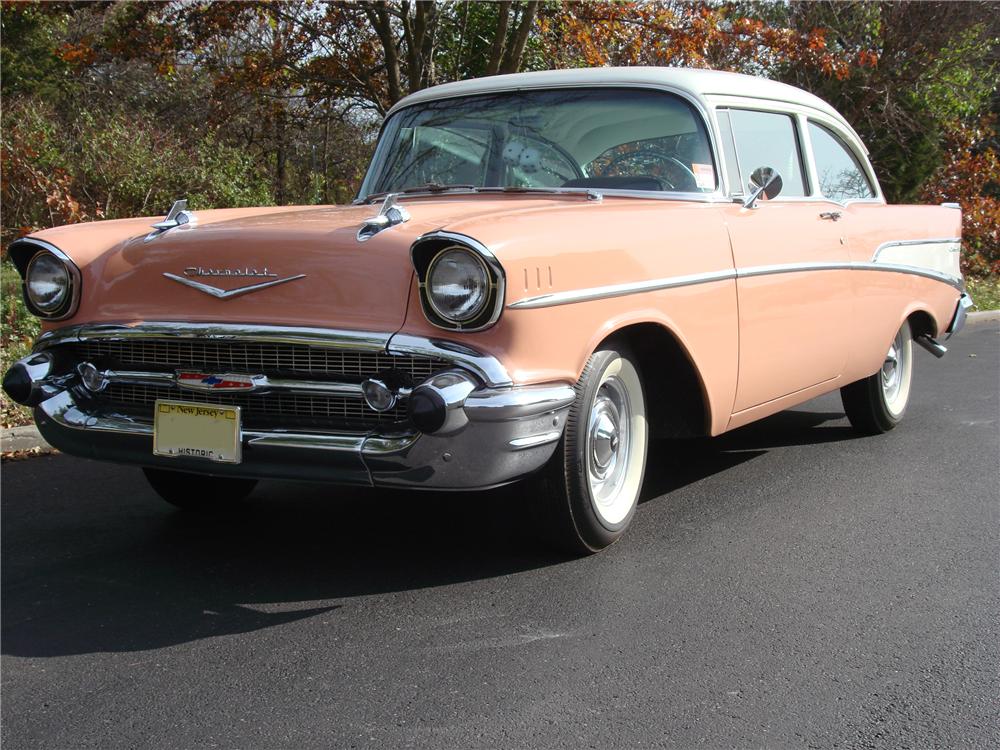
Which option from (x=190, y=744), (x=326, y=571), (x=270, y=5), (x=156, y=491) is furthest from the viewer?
(x=270, y=5)

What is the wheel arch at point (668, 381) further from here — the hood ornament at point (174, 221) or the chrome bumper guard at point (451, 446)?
the hood ornament at point (174, 221)

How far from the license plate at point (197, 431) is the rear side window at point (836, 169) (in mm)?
3237

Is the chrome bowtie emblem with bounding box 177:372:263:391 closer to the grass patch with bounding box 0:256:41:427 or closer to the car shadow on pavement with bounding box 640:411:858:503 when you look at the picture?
the car shadow on pavement with bounding box 640:411:858:503

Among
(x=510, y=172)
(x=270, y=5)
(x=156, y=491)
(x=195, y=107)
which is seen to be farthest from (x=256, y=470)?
(x=195, y=107)

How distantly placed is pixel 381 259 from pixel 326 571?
110 cm

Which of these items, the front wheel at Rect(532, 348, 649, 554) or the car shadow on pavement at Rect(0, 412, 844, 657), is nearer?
the car shadow on pavement at Rect(0, 412, 844, 657)

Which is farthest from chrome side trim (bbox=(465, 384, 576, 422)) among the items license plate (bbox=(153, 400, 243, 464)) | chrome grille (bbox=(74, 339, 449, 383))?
license plate (bbox=(153, 400, 243, 464))

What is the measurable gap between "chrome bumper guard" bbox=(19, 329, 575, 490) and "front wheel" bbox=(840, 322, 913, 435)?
2881mm

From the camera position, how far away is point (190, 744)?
2.47m

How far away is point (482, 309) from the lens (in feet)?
10.1

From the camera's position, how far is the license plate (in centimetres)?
323

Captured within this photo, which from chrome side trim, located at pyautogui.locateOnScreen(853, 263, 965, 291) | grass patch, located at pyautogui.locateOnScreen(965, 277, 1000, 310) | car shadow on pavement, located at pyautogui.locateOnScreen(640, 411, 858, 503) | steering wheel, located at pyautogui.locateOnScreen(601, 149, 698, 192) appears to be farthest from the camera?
grass patch, located at pyautogui.locateOnScreen(965, 277, 1000, 310)

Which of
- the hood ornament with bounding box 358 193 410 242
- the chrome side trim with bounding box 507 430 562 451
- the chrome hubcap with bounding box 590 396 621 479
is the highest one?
the hood ornament with bounding box 358 193 410 242

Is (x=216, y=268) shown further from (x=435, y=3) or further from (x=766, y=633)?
(x=435, y=3)
